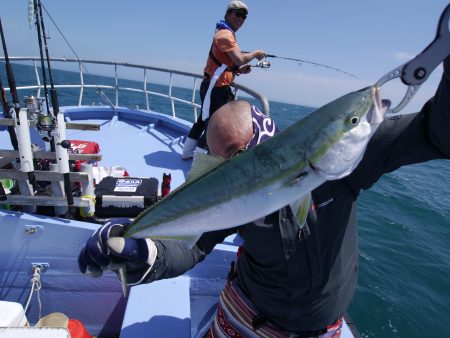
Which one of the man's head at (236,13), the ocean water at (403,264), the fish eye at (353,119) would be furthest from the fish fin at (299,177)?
the ocean water at (403,264)

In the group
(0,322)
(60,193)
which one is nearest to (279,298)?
(0,322)

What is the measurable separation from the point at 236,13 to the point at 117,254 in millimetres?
4428

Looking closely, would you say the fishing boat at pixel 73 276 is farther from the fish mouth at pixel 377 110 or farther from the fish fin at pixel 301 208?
the fish mouth at pixel 377 110

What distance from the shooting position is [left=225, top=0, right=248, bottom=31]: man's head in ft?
16.0

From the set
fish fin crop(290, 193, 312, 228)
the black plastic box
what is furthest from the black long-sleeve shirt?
the black plastic box

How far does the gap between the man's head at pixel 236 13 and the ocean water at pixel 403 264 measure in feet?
17.7

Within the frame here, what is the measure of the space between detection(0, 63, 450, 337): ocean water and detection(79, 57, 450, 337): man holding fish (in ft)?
13.1

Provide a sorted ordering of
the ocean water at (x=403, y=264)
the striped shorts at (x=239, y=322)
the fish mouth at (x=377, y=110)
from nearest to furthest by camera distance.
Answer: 1. the fish mouth at (x=377, y=110)
2. the striped shorts at (x=239, y=322)
3. the ocean water at (x=403, y=264)

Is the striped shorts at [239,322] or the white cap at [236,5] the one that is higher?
the white cap at [236,5]

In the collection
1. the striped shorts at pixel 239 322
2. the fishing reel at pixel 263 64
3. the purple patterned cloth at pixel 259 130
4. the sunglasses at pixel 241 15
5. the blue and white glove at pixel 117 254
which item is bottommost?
the striped shorts at pixel 239 322

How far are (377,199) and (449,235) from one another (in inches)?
111

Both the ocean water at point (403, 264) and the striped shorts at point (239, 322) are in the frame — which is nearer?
the striped shorts at point (239, 322)

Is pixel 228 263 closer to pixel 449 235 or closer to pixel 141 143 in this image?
pixel 141 143

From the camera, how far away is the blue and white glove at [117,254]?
1.78 m
